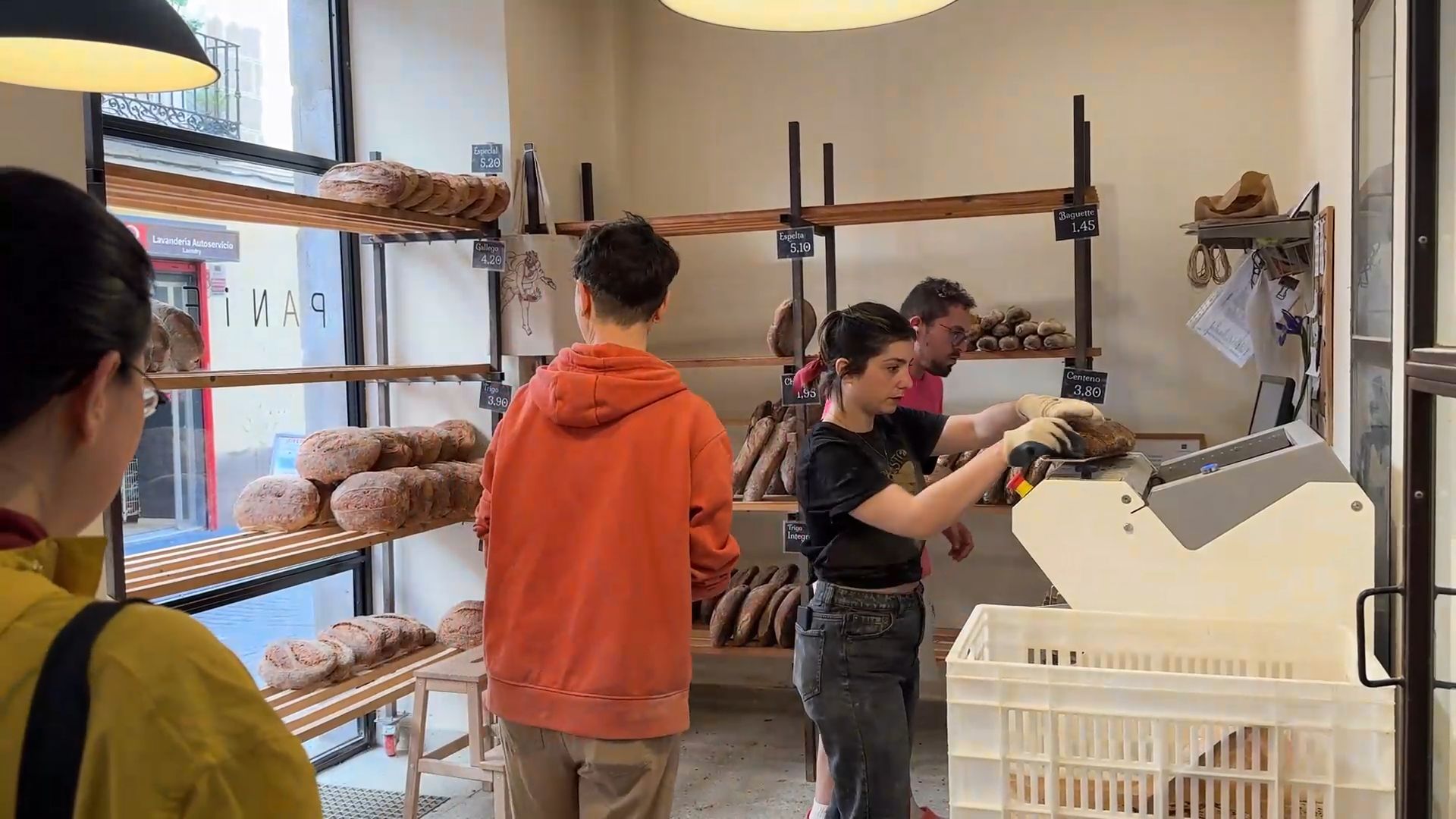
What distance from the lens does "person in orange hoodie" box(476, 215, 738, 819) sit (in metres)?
1.73

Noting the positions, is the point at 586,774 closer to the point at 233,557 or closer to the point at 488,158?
the point at 233,557

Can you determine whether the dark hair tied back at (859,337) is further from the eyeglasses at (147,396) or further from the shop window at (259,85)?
the shop window at (259,85)

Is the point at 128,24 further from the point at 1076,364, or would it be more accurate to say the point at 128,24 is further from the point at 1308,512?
the point at 1076,364

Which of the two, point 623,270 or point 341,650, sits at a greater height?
point 623,270

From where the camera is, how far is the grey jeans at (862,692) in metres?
2.11

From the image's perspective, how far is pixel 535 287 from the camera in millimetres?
3703

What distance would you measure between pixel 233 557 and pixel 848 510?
68.8 inches

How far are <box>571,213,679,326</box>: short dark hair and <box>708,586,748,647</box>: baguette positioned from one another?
2.06 metres

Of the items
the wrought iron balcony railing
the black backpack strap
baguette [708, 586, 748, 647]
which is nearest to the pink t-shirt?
baguette [708, 586, 748, 647]

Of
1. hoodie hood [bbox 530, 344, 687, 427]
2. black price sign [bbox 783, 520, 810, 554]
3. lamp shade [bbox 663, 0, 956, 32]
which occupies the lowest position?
black price sign [bbox 783, 520, 810, 554]

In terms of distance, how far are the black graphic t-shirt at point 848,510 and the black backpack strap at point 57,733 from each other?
1555 millimetres

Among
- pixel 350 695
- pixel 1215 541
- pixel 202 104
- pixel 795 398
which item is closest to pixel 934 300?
pixel 795 398

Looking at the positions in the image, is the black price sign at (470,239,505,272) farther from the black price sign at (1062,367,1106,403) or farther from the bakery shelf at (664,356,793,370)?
the black price sign at (1062,367,1106,403)

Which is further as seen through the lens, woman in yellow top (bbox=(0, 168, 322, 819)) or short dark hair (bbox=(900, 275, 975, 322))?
short dark hair (bbox=(900, 275, 975, 322))
